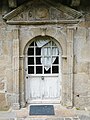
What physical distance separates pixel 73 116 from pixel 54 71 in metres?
1.69

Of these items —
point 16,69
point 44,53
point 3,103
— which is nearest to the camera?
point 16,69

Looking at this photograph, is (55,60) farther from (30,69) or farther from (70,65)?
(30,69)

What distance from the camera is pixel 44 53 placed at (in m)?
7.52

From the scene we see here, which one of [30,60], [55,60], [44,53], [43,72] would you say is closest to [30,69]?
[30,60]

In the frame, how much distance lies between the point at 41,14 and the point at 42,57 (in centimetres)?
145

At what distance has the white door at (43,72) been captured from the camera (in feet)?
24.6

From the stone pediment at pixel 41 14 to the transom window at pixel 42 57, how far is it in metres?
0.80

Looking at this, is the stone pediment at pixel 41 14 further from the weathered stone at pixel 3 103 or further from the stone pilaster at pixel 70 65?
the weathered stone at pixel 3 103

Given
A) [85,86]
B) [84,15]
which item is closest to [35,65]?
[85,86]

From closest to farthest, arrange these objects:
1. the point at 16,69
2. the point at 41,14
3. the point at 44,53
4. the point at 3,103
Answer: the point at 41,14 < the point at 16,69 < the point at 3,103 < the point at 44,53

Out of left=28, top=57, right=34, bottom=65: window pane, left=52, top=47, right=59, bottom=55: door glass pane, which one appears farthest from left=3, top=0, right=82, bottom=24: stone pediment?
left=28, top=57, right=34, bottom=65: window pane

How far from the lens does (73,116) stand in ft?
22.1

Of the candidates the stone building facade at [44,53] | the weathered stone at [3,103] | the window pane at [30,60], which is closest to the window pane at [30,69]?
the stone building facade at [44,53]

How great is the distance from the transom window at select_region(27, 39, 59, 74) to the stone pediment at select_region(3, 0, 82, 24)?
0.80m
